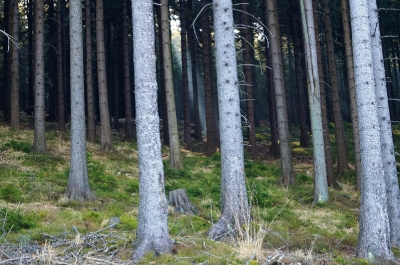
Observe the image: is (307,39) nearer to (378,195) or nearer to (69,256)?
(378,195)

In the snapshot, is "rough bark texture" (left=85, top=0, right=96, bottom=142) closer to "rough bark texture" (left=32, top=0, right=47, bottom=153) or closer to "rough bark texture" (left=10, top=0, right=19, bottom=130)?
"rough bark texture" (left=10, top=0, right=19, bottom=130)

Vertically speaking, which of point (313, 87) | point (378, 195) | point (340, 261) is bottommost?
point (340, 261)

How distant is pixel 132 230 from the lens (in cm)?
821

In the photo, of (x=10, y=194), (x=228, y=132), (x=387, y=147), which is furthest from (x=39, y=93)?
(x=387, y=147)

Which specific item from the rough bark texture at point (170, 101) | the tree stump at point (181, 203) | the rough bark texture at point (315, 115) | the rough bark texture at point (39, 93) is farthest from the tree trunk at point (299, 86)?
the tree stump at point (181, 203)

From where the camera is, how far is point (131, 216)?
9.34 metres

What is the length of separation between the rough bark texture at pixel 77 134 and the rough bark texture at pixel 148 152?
4.55m

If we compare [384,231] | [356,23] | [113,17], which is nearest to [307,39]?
[356,23]

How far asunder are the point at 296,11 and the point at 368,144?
16.8 meters

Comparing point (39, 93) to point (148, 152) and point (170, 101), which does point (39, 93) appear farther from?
point (148, 152)

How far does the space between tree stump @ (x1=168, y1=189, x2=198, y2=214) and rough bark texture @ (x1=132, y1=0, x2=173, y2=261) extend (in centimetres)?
369

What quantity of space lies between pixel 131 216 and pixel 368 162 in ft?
16.4

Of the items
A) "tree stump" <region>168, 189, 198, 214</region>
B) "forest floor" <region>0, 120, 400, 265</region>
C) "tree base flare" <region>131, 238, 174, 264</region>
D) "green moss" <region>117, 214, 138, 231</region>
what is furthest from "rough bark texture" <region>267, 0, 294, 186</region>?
"tree base flare" <region>131, 238, 174, 264</region>

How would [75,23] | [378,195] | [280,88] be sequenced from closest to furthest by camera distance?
[378,195] < [75,23] < [280,88]
